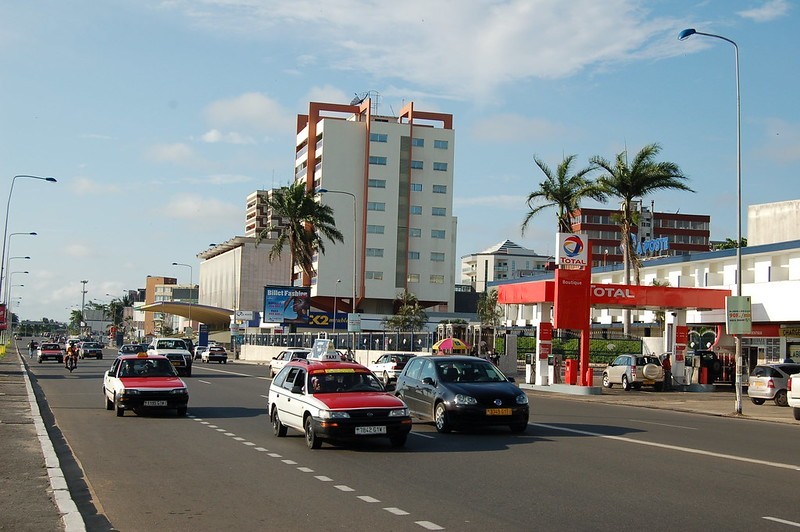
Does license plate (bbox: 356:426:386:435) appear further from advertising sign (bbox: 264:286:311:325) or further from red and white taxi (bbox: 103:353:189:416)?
advertising sign (bbox: 264:286:311:325)

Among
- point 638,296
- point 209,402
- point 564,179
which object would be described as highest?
point 564,179

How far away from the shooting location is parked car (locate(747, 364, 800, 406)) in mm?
32406

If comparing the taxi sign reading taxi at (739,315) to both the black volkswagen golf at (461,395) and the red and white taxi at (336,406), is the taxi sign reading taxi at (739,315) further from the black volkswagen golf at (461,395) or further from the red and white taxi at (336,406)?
the red and white taxi at (336,406)

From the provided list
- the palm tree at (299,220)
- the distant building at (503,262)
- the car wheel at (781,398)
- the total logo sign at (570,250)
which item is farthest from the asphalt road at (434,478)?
the distant building at (503,262)

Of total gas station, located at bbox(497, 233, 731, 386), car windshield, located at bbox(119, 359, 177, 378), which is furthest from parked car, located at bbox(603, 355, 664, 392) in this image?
car windshield, located at bbox(119, 359, 177, 378)

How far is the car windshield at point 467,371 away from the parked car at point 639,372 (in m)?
23.0

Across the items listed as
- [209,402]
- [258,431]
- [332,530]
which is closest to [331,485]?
[332,530]

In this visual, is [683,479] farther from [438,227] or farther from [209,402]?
[438,227]

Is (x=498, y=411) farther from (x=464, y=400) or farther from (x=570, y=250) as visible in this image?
(x=570, y=250)

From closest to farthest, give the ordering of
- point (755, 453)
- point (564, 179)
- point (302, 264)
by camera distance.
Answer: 1. point (755, 453)
2. point (564, 179)
3. point (302, 264)

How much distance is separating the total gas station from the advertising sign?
45.0m

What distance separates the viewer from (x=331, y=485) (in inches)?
469

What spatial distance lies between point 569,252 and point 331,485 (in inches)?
1056

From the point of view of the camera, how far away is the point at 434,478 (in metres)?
12.5
